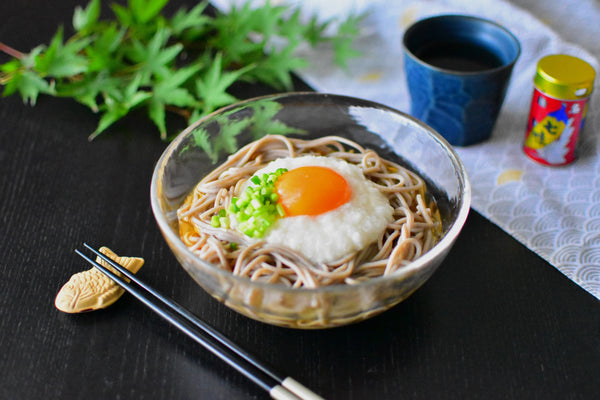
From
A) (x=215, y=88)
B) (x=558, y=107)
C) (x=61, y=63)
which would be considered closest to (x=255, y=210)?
(x=215, y=88)

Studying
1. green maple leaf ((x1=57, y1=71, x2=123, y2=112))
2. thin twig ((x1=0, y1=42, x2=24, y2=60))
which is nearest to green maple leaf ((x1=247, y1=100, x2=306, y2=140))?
green maple leaf ((x1=57, y1=71, x2=123, y2=112))

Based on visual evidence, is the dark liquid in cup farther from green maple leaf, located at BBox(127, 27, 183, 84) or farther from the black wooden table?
green maple leaf, located at BBox(127, 27, 183, 84)

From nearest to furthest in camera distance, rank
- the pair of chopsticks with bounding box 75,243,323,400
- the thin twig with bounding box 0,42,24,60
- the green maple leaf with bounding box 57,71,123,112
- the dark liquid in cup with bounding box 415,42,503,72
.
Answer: the pair of chopsticks with bounding box 75,243,323,400
the dark liquid in cup with bounding box 415,42,503,72
the green maple leaf with bounding box 57,71,123,112
the thin twig with bounding box 0,42,24,60

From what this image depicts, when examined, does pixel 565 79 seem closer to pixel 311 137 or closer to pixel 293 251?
pixel 311 137

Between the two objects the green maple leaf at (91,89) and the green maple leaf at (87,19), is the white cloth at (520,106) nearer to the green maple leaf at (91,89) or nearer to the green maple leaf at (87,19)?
the green maple leaf at (87,19)

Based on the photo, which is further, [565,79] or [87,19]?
[87,19]
